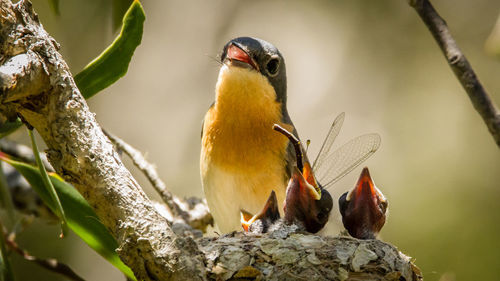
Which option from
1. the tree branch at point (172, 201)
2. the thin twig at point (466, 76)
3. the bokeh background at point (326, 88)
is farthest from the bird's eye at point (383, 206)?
the bokeh background at point (326, 88)

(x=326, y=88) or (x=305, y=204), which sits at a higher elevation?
(x=326, y=88)

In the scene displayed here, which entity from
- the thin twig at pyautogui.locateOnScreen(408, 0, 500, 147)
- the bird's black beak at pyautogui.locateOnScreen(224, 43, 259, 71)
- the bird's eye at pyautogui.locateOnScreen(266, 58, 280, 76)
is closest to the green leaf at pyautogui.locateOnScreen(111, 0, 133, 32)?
the bird's black beak at pyautogui.locateOnScreen(224, 43, 259, 71)

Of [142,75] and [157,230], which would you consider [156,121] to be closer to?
[142,75]

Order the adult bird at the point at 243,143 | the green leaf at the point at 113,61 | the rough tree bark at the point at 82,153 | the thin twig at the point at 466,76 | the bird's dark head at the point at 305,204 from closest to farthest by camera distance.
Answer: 1. the rough tree bark at the point at 82,153
2. the green leaf at the point at 113,61
3. the thin twig at the point at 466,76
4. the bird's dark head at the point at 305,204
5. the adult bird at the point at 243,143

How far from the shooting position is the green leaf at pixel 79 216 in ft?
9.25

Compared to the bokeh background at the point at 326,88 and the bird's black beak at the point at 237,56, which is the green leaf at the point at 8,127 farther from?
the bokeh background at the point at 326,88

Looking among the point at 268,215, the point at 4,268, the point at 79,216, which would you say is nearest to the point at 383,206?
the point at 268,215

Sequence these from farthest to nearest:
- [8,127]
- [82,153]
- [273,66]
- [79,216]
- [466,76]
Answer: [273,66] < [466,76] < [79,216] < [8,127] < [82,153]

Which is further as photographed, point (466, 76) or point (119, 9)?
Answer: point (119, 9)

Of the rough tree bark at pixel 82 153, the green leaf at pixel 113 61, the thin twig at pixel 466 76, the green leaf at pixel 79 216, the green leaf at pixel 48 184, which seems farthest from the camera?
the thin twig at pixel 466 76

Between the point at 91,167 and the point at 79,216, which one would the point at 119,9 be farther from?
the point at 91,167

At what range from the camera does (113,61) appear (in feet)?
9.13

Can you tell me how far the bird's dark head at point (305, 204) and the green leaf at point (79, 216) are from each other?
92 cm

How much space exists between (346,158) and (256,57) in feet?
2.92
